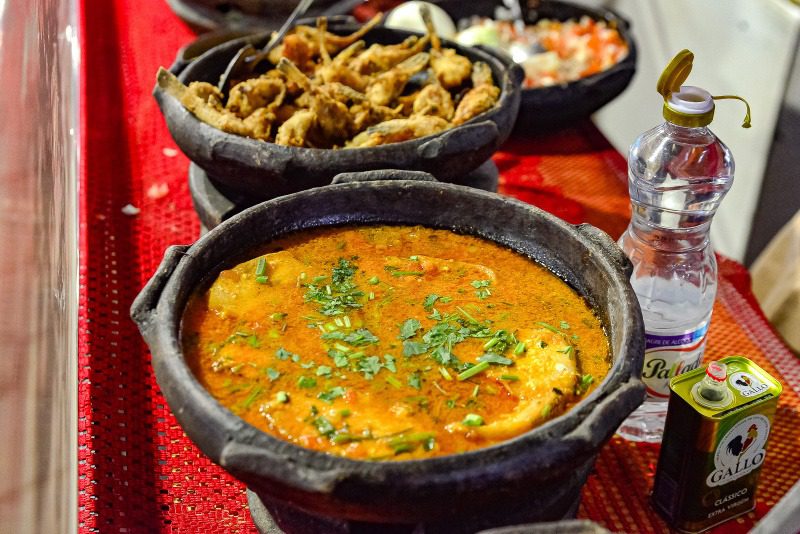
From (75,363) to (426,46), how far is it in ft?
5.55

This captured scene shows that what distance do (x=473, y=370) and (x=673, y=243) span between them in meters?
0.73

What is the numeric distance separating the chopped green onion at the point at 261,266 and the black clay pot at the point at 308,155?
0.42 m

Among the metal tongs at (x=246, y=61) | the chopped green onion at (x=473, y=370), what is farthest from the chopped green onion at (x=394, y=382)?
the metal tongs at (x=246, y=61)

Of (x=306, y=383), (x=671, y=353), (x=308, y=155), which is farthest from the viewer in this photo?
(x=308, y=155)

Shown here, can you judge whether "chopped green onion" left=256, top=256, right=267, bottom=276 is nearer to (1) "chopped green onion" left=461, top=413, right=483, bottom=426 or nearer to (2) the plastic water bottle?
(1) "chopped green onion" left=461, top=413, right=483, bottom=426

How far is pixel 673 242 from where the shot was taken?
194cm

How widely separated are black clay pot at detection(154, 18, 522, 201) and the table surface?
50 centimetres

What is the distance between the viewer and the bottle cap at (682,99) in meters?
1.65

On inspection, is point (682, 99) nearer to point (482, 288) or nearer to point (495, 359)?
point (482, 288)

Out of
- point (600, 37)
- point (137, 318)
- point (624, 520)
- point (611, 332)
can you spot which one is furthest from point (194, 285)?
point (600, 37)

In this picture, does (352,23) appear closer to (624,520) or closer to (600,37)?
(600,37)

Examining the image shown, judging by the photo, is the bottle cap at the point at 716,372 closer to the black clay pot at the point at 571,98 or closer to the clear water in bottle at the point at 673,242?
the clear water in bottle at the point at 673,242

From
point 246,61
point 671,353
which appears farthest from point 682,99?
point 246,61

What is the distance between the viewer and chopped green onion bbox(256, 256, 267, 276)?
172 cm
